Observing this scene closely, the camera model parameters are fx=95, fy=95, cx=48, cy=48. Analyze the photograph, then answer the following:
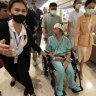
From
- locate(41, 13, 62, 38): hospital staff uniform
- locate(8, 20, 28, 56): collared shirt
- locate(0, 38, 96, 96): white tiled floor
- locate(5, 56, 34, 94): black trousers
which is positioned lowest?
locate(0, 38, 96, 96): white tiled floor

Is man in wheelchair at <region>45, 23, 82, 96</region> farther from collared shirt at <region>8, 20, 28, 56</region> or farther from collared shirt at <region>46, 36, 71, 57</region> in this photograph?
collared shirt at <region>8, 20, 28, 56</region>


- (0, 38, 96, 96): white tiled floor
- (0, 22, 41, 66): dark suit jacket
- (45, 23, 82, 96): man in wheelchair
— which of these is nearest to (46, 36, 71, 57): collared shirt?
(45, 23, 82, 96): man in wheelchair

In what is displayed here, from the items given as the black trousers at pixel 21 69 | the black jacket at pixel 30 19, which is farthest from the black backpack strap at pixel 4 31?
the black jacket at pixel 30 19

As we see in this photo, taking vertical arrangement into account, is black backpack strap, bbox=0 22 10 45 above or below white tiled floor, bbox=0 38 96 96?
above

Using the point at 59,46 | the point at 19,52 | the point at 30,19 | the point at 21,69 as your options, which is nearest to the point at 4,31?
the point at 19,52

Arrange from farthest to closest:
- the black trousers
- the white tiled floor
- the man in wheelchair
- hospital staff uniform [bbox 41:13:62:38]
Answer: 1. hospital staff uniform [bbox 41:13:62:38]
2. the white tiled floor
3. the man in wheelchair
4. the black trousers

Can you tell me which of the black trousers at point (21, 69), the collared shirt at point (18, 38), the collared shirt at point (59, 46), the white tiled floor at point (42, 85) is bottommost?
the white tiled floor at point (42, 85)

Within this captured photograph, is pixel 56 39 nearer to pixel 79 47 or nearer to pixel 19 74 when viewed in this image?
pixel 79 47

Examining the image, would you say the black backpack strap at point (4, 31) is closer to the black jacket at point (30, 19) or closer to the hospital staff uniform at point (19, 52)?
the hospital staff uniform at point (19, 52)

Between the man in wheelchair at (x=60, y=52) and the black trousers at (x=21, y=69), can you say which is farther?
the man in wheelchair at (x=60, y=52)

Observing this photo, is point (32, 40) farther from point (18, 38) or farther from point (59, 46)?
point (59, 46)

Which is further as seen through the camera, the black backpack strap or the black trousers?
the black trousers

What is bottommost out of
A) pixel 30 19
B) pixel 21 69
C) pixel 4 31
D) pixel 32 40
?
pixel 21 69

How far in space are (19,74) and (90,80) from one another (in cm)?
143
